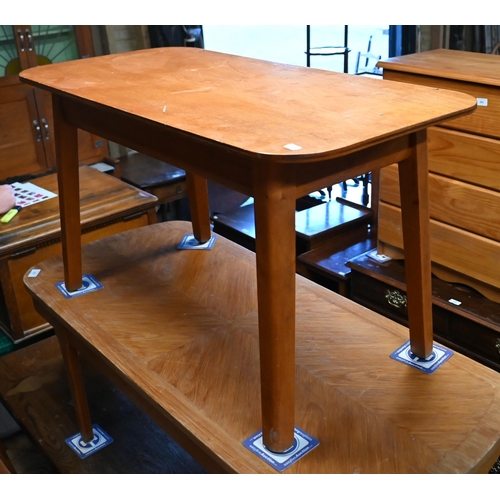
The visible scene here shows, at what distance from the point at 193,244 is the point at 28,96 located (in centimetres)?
210

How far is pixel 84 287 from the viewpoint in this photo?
194 centimetres

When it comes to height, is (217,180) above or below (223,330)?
above

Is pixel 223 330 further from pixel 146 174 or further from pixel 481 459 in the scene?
pixel 146 174

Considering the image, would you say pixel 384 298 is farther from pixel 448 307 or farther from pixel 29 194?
pixel 29 194

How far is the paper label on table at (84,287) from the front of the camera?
191 cm

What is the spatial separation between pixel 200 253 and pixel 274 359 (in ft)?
3.32

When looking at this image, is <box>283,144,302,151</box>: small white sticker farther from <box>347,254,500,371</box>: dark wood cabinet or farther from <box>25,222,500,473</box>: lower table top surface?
<box>347,254,500,371</box>: dark wood cabinet

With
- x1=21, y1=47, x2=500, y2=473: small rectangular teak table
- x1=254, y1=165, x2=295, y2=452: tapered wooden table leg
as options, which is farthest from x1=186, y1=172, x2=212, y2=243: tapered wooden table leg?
x1=254, y1=165, x2=295, y2=452: tapered wooden table leg

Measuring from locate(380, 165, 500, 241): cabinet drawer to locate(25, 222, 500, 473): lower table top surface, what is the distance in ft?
2.49

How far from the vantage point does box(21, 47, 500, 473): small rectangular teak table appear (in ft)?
3.59

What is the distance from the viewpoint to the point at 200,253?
212cm

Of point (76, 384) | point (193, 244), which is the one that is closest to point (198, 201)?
point (193, 244)

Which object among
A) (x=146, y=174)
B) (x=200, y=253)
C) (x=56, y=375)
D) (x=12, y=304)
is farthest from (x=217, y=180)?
(x=146, y=174)

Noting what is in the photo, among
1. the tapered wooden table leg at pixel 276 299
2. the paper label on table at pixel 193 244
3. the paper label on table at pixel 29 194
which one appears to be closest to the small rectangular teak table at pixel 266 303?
the tapered wooden table leg at pixel 276 299
